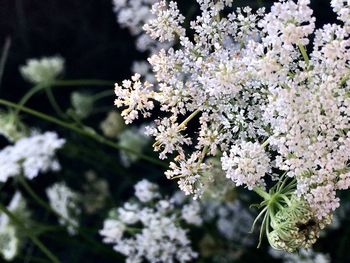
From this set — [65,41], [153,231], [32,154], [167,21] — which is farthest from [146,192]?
[65,41]

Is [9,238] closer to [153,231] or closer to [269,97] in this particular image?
[153,231]

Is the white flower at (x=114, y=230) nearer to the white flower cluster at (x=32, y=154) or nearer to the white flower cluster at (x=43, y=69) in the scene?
the white flower cluster at (x=32, y=154)

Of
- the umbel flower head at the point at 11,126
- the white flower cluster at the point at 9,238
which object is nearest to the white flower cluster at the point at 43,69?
the umbel flower head at the point at 11,126

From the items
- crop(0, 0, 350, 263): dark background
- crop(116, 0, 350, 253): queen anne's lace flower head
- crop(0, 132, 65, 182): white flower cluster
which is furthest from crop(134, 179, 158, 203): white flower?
crop(0, 0, 350, 263): dark background

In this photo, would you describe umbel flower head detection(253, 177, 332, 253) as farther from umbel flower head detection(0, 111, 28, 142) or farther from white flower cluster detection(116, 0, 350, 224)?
umbel flower head detection(0, 111, 28, 142)

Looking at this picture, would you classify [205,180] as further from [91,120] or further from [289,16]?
[91,120]

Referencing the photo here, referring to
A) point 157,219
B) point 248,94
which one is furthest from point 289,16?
point 157,219

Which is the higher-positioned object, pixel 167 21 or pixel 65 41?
pixel 65 41
